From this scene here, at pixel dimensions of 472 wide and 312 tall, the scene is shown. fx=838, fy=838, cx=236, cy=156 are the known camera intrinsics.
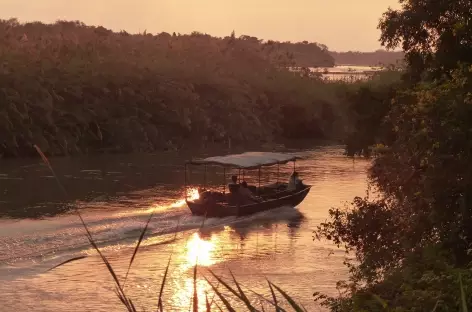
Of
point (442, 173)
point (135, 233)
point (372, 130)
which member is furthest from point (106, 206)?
point (442, 173)

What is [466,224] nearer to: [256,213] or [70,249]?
[70,249]

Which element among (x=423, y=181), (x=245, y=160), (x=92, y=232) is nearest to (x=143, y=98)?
(x=245, y=160)

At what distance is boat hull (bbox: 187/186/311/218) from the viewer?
33.2 meters

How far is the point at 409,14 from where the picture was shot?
62.5 ft

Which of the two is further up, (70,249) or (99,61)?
(99,61)

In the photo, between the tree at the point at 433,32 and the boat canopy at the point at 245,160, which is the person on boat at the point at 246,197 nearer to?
the boat canopy at the point at 245,160

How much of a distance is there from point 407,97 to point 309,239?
1177 cm

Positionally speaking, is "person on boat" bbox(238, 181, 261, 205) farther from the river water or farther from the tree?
the tree

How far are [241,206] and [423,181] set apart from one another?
1813 centimetres

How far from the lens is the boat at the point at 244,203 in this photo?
33562 millimetres

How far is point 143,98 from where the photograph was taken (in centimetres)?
6625

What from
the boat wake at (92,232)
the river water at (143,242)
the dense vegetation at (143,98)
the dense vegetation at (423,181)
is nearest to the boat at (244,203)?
the boat wake at (92,232)

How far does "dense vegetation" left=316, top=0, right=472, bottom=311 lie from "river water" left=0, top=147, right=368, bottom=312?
3842 millimetres

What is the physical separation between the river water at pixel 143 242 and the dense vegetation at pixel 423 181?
3842mm
